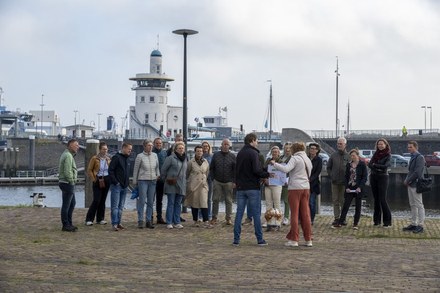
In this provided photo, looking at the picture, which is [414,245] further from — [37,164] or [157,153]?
[37,164]

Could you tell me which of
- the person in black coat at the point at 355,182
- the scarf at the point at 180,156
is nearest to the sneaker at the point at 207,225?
the scarf at the point at 180,156

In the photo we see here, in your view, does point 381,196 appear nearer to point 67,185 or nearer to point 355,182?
point 355,182

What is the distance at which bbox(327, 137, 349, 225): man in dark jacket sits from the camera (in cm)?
1831

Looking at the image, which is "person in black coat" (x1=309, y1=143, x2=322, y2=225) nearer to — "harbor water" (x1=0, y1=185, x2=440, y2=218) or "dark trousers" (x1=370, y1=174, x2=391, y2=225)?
"dark trousers" (x1=370, y1=174, x2=391, y2=225)

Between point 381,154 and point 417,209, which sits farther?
point 381,154

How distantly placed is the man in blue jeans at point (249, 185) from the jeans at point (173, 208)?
3.03 m

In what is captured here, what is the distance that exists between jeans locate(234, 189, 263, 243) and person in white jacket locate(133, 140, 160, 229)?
316 cm

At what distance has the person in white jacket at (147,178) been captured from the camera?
57.4 ft

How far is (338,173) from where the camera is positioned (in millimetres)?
18375

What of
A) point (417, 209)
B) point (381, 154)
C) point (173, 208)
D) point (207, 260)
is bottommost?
point (207, 260)

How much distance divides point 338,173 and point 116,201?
15.4 ft

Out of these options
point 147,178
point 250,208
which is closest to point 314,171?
point 147,178

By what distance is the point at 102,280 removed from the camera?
10.4 metres

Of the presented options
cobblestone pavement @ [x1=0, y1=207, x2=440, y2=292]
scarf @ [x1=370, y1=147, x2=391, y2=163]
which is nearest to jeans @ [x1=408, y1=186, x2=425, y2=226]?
cobblestone pavement @ [x1=0, y1=207, x2=440, y2=292]
